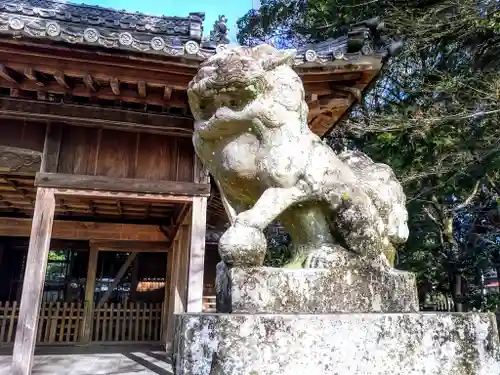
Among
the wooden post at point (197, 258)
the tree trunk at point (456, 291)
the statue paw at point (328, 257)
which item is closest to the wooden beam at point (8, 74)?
the wooden post at point (197, 258)

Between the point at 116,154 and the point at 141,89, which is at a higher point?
the point at 141,89

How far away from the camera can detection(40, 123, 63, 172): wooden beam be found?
15.3ft

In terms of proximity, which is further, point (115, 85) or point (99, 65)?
point (115, 85)

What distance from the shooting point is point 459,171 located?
20.3 feet

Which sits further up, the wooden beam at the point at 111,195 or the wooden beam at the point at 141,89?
the wooden beam at the point at 141,89

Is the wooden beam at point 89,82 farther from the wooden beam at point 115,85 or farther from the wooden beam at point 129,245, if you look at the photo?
the wooden beam at point 129,245

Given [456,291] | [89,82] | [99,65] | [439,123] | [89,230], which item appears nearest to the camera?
[99,65]

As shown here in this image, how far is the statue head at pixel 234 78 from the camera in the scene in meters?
1.64

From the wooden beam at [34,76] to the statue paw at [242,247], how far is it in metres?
3.57

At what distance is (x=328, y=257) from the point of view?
1610 millimetres

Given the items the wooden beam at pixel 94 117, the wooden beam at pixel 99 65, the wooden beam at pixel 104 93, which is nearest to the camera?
the wooden beam at pixel 99 65

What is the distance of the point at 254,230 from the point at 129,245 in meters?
8.76

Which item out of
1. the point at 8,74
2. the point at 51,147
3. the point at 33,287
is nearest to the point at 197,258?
the point at 33,287

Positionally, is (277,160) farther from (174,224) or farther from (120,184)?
(174,224)
